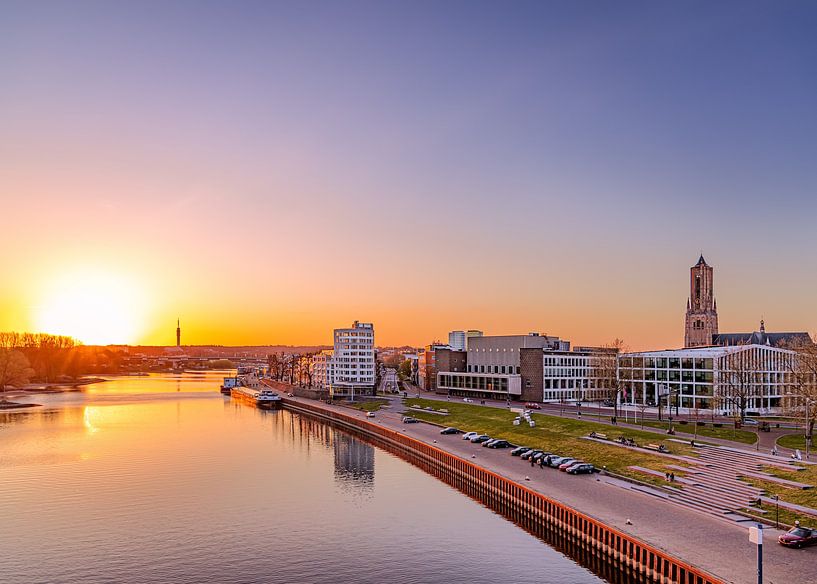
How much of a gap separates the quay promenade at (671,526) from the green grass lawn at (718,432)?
24.3 metres

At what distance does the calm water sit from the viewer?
50188 mm

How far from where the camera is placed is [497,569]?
166 feet

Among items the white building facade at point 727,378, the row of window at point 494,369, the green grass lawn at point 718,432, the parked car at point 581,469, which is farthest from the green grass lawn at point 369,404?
the parked car at point 581,469

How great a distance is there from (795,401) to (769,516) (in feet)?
206

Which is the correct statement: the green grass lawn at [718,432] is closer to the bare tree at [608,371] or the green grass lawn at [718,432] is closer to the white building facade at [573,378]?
the bare tree at [608,371]

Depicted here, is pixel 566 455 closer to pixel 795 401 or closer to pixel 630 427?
pixel 630 427

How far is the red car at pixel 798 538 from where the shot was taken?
45.5 m

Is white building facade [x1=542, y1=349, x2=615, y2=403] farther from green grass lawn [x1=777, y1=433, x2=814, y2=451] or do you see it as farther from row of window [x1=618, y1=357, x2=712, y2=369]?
green grass lawn [x1=777, y1=433, x2=814, y2=451]

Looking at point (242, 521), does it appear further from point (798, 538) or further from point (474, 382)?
point (474, 382)

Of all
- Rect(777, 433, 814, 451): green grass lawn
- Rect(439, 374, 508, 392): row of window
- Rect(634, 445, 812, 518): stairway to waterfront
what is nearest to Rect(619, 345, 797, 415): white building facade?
Rect(777, 433, 814, 451): green grass lawn

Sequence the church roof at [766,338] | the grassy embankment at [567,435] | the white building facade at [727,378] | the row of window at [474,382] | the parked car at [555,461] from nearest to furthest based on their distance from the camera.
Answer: the grassy embankment at [567,435], the parked car at [555,461], the white building facade at [727,378], the church roof at [766,338], the row of window at [474,382]

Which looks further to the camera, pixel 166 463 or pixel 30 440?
pixel 30 440

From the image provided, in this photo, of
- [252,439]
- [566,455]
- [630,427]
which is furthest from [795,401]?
[252,439]

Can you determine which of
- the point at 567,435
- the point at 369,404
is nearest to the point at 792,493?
the point at 567,435
